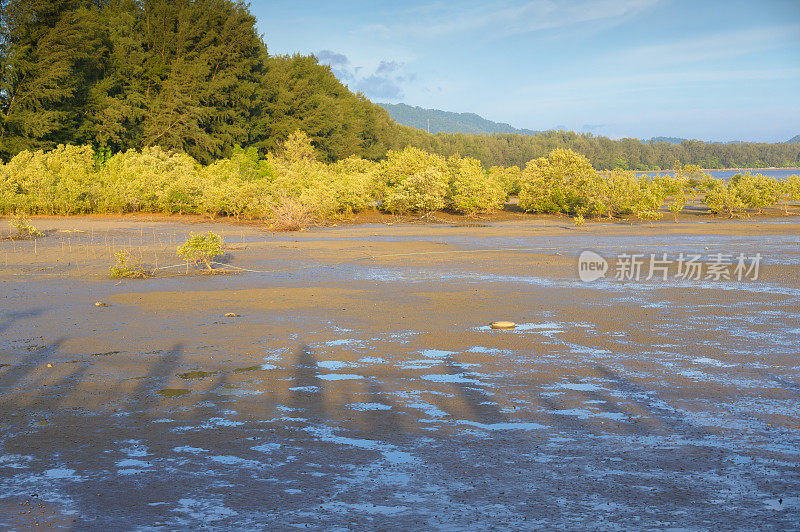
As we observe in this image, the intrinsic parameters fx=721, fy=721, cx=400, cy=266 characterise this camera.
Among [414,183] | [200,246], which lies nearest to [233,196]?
[414,183]

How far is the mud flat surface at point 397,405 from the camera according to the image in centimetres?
452

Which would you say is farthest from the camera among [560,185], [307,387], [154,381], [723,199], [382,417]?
[723,199]

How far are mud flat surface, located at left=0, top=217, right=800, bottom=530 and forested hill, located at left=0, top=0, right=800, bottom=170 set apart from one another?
1234 inches

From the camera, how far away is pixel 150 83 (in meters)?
51.1

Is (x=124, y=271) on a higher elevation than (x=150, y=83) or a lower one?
lower

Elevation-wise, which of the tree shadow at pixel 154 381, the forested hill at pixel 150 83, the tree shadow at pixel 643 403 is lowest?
the tree shadow at pixel 154 381

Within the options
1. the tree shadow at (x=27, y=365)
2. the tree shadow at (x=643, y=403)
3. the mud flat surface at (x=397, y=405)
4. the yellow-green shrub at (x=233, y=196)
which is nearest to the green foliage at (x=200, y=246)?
the mud flat surface at (x=397, y=405)

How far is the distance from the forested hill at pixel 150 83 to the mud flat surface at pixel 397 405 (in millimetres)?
31348

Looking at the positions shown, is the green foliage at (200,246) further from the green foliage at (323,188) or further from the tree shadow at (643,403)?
the green foliage at (323,188)

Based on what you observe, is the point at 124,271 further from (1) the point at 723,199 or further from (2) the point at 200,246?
(1) the point at 723,199

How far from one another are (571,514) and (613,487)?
1.80 ft

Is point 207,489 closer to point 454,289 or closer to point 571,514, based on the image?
point 571,514

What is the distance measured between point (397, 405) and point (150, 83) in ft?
164

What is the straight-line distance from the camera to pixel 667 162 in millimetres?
185875
